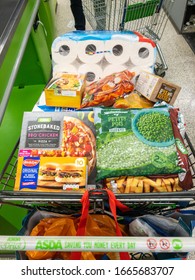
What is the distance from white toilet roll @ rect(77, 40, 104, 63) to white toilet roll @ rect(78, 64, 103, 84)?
0.09 ft

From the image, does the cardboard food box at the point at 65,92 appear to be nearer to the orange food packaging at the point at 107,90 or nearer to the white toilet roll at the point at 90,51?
the orange food packaging at the point at 107,90

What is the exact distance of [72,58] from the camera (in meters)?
1.35

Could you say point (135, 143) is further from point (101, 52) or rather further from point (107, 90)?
point (101, 52)

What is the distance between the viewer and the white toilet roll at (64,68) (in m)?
1.38

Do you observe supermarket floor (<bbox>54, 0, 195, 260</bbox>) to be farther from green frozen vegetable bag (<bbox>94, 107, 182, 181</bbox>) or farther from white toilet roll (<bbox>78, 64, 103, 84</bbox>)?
green frozen vegetable bag (<bbox>94, 107, 182, 181</bbox>)

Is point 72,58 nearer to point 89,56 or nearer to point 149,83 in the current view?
point 89,56

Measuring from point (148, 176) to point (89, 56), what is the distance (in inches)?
29.9

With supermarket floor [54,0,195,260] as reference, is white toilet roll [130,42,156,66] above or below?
above

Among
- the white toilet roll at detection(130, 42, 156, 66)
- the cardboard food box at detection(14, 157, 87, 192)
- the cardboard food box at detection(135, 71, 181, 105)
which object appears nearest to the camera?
the cardboard food box at detection(14, 157, 87, 192)

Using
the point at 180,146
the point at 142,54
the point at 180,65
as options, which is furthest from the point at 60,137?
the point at 180,65

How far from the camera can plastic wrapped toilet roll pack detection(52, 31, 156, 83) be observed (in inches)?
51.6

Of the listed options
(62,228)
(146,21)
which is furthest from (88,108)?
(146,21)

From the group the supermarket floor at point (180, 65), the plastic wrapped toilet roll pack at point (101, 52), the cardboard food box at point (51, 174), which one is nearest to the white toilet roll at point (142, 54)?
the plastic wrapped toilet roll pack at point (101, 52)

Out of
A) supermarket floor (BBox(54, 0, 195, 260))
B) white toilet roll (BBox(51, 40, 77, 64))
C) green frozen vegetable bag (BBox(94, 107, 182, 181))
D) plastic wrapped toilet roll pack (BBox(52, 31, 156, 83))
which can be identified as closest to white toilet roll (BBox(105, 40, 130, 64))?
plastic wrapped toilet roll pack (BBox(52, 31, 156, 83))
